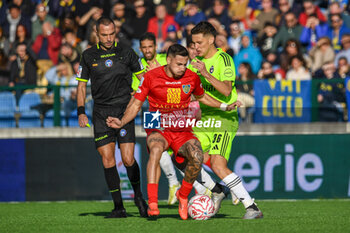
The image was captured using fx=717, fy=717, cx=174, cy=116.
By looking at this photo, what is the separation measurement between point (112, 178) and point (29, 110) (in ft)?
16.3

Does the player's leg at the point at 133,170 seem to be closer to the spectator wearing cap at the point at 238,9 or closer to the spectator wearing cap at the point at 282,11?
the spectator wearing cap at the point at 282,11

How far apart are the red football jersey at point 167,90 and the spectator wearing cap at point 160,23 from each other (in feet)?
28.6

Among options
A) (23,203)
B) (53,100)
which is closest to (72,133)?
(53,100)

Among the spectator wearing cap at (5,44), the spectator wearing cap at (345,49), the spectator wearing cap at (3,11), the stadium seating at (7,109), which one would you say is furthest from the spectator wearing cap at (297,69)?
the spectator wearing cap at (3,11)

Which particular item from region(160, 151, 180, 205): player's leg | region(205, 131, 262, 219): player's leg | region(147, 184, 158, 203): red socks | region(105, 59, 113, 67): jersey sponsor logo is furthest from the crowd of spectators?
region(147, 184, 158, 203): red socks

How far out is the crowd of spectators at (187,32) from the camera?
52.1 feet

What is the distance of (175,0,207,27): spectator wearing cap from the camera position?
17.8 m

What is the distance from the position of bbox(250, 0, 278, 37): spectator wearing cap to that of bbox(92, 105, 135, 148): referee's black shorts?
8582mm

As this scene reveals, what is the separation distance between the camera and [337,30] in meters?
17.2

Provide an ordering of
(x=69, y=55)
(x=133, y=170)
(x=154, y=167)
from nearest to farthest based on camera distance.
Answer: (x=154, y=167) → (x=133, y=170) → (x=69, y=55)

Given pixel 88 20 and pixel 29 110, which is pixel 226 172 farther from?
pixel 88 20

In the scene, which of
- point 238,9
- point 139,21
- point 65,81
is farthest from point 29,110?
point 238,9

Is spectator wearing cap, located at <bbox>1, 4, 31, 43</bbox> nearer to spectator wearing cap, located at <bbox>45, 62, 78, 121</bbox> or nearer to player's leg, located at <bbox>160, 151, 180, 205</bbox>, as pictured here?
spectator wearing cap, located at <bbox>45, 62, 78, 121</bbox>

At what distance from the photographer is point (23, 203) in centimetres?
1374
